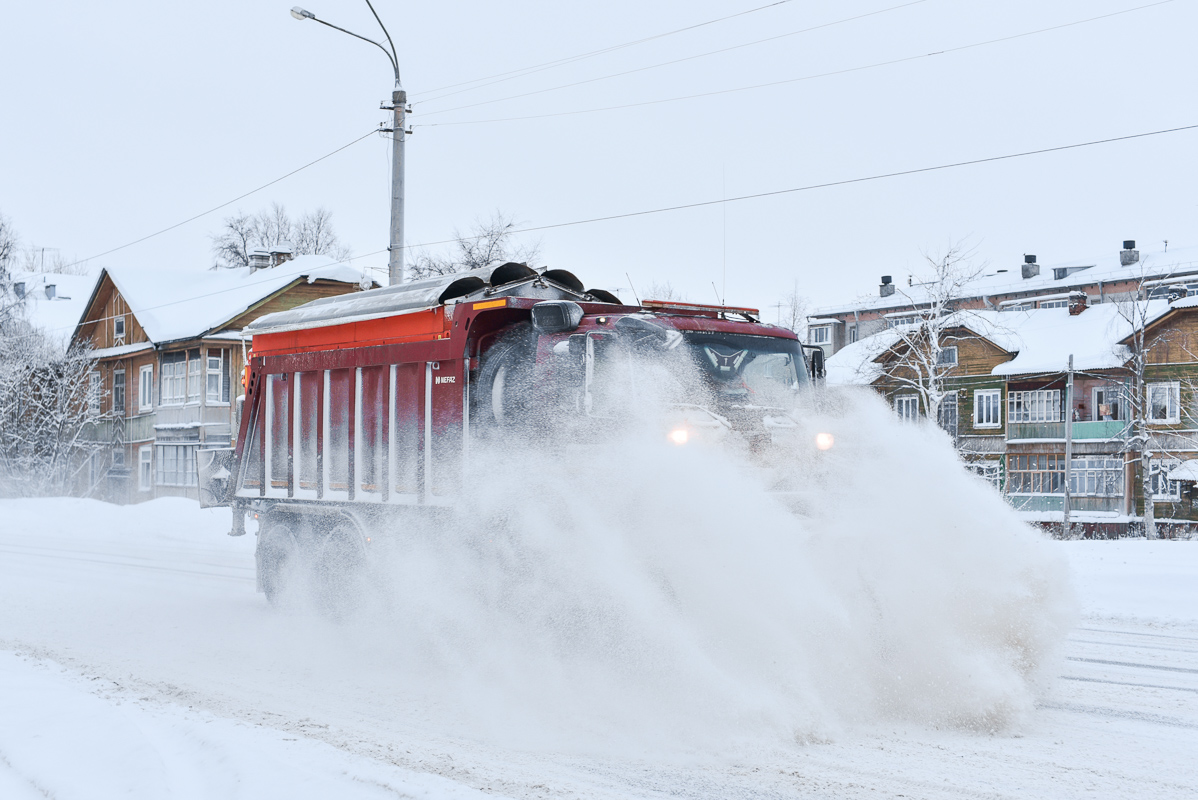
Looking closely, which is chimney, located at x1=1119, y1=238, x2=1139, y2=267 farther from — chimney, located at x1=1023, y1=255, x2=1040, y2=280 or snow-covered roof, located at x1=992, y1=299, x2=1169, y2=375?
snow-covered roof, located at x1=992, y1=299, x2=1169, y2=375

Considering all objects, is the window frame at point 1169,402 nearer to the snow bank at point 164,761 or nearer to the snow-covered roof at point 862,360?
the snow-covered roof at point 862,360

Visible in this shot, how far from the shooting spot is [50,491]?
38.5 m

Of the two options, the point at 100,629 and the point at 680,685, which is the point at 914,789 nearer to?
the point at 680,685

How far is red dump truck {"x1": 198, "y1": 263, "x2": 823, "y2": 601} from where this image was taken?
7.49 metres

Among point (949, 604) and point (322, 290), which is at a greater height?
point (322, 290)

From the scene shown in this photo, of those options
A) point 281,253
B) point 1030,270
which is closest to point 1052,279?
point 1030,270

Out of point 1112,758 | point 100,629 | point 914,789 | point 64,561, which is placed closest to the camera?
point 914,789

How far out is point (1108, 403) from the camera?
47.1m

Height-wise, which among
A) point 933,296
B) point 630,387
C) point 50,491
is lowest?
point 50,491

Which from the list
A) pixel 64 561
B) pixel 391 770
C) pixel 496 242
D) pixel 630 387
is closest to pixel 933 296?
pixel 496 242

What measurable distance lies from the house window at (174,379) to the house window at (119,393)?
15.1 ft

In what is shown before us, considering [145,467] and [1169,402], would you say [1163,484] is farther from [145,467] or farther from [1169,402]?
[145,467]

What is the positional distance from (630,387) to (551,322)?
85 cm

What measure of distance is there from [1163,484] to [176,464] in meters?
40.4
